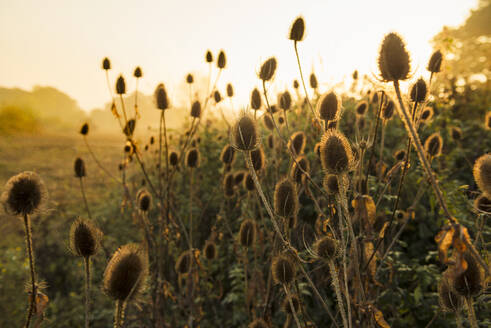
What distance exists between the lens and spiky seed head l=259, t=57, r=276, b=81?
7.52ft

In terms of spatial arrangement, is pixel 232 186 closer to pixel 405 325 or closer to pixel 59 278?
pixel 405 325

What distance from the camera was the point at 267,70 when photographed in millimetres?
2309

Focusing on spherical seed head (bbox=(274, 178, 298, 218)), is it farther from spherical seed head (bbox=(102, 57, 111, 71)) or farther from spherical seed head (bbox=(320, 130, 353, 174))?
spherical seed head (bbox=(102, 57, 111, 71))

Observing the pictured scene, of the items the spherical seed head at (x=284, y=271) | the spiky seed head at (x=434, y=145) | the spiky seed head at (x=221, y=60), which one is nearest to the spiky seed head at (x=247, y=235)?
the spherical seed head at (x=284, y=271)

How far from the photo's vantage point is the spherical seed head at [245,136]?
5.36 ft

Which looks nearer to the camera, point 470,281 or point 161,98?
point 470,281

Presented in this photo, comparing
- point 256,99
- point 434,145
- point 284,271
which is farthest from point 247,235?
point 434,145

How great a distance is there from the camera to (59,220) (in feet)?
18.2

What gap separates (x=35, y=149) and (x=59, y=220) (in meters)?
9.15

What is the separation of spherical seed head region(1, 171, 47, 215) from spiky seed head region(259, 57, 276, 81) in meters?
1.62

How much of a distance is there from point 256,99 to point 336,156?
68.3 inches

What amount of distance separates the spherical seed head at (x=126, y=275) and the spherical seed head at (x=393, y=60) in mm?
1233

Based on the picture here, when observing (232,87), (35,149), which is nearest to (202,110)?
(232,87)

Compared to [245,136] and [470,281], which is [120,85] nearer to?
[245,136]
